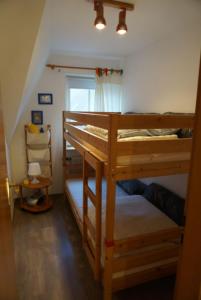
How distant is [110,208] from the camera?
4.64 feet

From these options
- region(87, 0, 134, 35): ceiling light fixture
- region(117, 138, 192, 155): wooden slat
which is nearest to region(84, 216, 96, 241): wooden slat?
region(117, 138, 192, 155): wooden slat

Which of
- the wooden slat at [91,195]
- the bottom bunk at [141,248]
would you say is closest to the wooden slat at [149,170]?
the wooden slat at [91,195]

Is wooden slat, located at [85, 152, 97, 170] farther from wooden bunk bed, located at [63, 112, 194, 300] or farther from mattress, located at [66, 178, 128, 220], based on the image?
mattress, located at [66, 178, 128, 220]

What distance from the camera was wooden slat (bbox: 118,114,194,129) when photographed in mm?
1290

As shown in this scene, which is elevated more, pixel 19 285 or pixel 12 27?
pixel 12 27

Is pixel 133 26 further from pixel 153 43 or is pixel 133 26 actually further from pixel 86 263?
pixel 86 263

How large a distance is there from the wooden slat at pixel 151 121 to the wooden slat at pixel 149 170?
30cm

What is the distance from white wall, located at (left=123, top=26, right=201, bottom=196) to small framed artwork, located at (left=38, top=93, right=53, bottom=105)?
1.45 m

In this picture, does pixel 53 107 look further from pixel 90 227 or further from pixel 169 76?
pixel 90 227

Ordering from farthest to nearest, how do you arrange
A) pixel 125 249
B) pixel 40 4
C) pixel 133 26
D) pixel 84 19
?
pixel 133 26, pixel 84 19, pixel 125 249, pixel 40 4

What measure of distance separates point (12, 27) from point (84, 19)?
0.89m

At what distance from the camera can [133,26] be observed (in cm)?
221

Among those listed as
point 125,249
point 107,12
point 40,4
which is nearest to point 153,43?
point 107,12

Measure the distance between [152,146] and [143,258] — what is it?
3.06ft
